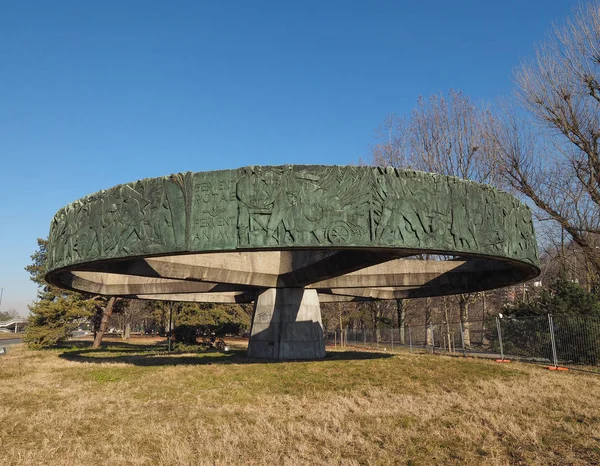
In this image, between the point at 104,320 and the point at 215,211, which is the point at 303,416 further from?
the point at 104,320

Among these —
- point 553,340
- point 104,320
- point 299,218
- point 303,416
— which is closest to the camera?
point 303,416

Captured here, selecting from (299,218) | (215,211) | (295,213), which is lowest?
(299,218)

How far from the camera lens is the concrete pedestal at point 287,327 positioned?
62.4ft

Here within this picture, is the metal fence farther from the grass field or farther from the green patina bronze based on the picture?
the green patina bronze

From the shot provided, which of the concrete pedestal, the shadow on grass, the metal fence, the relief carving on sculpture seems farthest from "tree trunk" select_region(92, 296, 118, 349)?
the metal fence

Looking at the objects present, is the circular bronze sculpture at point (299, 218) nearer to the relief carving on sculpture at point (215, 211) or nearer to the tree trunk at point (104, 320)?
the relief carving on sculpture at point (215, 211)

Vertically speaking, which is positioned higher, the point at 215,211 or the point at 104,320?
the point at 215,211

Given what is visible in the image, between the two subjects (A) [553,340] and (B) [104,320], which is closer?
(A) [553,340]

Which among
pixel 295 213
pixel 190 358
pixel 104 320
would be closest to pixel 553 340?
pixel 295 213

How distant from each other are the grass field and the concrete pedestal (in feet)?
13.2

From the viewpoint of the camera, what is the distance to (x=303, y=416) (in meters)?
8.61

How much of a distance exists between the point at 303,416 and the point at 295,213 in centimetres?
459

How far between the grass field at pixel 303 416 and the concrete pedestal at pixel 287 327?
13.2 ft

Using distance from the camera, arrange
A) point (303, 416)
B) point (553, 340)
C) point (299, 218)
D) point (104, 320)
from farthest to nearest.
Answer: point (104, 320) < point (553, 340) < point (299, 218) < point (303, 416)
